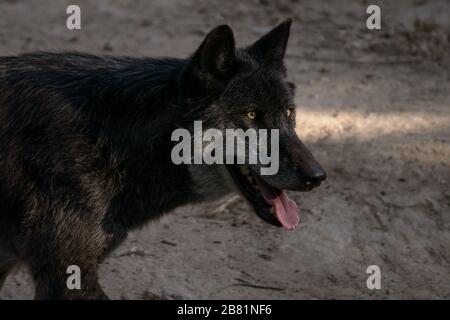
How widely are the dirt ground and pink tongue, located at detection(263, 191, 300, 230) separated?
1.28 meters

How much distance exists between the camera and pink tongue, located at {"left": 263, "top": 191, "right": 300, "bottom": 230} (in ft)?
18.3

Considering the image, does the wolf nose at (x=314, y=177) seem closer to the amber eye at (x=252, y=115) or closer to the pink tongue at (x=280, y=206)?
the pink tongue at (x=280, y=206)

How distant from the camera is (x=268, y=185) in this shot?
5.61 metres

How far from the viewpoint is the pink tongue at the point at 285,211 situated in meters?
5.59

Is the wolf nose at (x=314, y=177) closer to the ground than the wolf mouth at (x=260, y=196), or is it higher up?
higher up

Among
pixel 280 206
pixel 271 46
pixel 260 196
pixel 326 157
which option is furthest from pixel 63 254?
pixel 326 157

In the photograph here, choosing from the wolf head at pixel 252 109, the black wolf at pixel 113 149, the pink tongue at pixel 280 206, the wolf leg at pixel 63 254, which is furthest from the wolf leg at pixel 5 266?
→ the pink tongue at pixel 280 206

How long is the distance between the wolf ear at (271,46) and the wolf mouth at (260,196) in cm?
75

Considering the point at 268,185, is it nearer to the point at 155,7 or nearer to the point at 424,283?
the point at 424,283

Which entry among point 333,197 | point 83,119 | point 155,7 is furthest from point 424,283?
point 155,7

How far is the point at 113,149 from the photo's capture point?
17.9 feet

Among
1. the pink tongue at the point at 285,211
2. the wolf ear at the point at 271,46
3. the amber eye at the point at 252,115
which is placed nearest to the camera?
the amber eye at the point at 252,115

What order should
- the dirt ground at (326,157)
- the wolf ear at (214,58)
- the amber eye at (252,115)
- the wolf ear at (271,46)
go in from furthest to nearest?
the dirt ground at (326,157) → the wolf ear at (271,46) → the amber eye at (252,115) → the wolf ear at (214,58)

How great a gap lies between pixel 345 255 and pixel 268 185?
182cm
